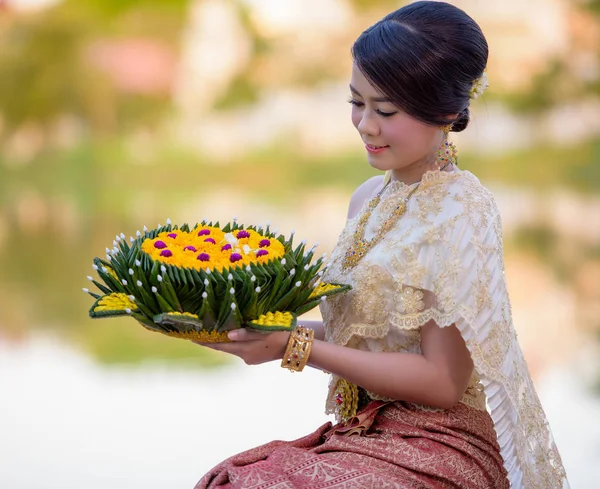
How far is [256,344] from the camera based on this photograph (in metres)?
1.52

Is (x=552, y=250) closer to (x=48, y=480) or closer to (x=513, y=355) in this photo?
(x=48, y=480)

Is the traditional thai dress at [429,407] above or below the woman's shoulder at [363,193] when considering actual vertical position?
below

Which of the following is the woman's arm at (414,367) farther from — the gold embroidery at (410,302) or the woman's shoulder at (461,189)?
the woman's shoulder at (461,189)

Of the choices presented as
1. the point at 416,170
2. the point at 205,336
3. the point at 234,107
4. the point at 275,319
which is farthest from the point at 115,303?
the point at 234,107

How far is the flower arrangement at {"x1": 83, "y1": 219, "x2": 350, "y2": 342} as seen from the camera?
4.82 feet

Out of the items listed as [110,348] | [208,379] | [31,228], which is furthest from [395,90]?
[31,228]

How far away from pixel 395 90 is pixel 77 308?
391 cm

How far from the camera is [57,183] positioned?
12469 mm

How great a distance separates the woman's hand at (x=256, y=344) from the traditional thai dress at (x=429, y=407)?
0.18 m

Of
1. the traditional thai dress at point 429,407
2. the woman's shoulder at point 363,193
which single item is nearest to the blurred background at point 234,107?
the woman's shoulder at point 363,193

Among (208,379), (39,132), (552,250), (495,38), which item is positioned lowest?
(208,379)

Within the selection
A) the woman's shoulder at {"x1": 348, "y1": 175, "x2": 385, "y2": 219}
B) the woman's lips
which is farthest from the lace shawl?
the woman's shoulder at {"x1": 348, "y1": 175, "x2": 385, "y2": 219}

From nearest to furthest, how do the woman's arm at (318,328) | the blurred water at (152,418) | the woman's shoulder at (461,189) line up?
the woman's shoulder at (461,189), the woman's arm at (318,328), the blurred water at (152,418)

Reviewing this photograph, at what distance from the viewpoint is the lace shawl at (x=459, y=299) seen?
1.62 metres
